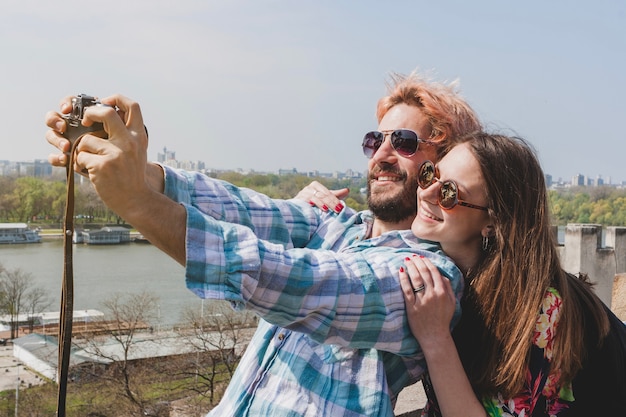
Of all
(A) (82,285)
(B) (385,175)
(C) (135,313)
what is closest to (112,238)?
(A) (82,285)

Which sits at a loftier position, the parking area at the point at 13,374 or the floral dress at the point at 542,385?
the floral dress at the point at 542,385

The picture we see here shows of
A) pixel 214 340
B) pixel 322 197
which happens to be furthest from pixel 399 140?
pixel 214 340

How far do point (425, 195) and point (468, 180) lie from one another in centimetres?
11

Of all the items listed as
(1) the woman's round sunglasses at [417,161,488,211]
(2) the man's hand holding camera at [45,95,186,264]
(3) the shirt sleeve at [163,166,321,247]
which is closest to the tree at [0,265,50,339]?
(3) the shirt sleeve at [163,166,321,247]

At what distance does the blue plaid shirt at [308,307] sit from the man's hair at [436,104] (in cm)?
40

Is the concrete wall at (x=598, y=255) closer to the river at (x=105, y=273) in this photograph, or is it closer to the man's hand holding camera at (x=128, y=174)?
the man's hand holding camera at (x=128, y=174)

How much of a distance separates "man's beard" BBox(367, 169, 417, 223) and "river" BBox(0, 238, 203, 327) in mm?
27786

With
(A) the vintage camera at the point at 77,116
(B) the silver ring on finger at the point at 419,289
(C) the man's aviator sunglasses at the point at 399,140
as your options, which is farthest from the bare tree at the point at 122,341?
(A) the vintage camera at the point at 77,116

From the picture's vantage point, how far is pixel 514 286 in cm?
162

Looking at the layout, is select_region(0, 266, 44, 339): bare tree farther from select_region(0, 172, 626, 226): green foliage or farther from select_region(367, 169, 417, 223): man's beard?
select_region(367, 169, 417, 223): man's beard

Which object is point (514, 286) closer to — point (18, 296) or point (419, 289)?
point (419, 289)

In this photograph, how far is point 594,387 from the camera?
1.64m

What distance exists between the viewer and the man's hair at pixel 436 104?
2098 mm

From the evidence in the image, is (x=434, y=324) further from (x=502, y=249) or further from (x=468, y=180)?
(x=468, y=180)
